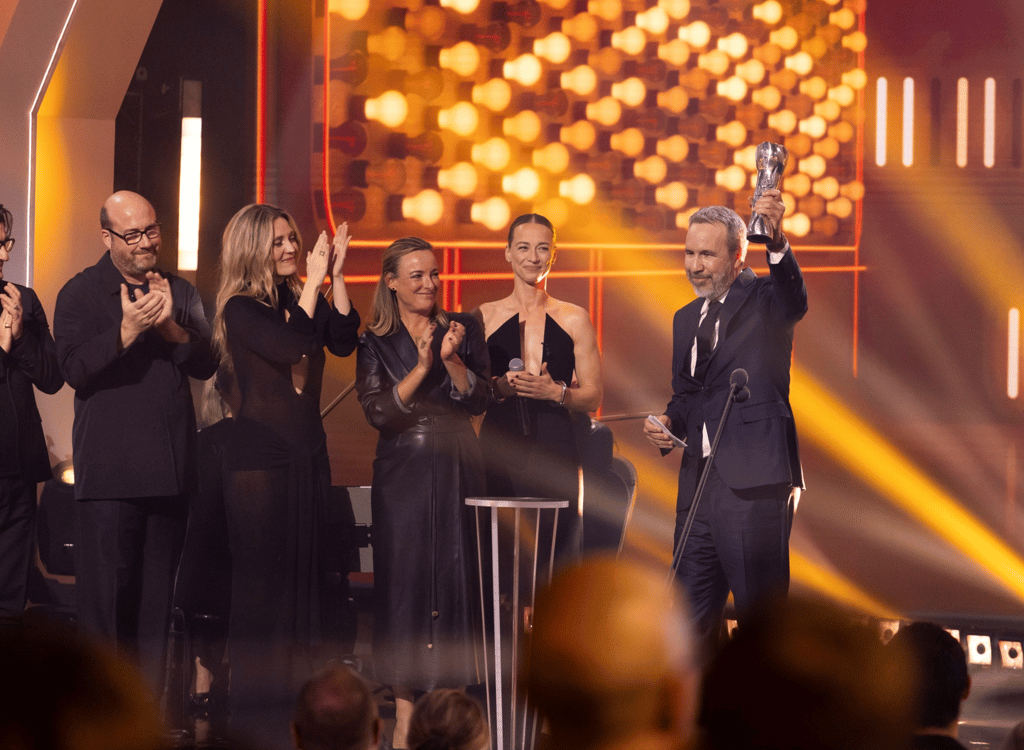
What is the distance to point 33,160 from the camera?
4.98m

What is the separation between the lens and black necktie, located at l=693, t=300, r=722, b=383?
3420 millimetres

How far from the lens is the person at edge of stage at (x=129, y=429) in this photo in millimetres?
3336

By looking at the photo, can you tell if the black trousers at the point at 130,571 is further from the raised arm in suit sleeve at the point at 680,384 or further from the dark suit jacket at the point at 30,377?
the raised arm in suit sleeve at the point at 680,384

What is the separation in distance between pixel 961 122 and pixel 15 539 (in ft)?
28.7

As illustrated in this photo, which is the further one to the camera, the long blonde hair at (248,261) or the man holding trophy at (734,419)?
the long blonde hair at (248,261)

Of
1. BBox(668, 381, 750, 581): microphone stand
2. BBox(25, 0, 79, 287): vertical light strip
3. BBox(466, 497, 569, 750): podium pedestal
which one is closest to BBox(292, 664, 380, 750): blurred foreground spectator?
BBox(466, 497, 569, 750): podium pedestal

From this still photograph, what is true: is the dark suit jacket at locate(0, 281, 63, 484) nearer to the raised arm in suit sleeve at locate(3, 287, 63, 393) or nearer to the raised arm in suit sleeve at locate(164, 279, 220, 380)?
the raised arm in suit sleeve at locate(3, 287, 63, 393)

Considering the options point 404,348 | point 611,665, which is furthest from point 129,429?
point 611,665

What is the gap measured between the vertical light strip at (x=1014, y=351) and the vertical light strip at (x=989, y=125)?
1236mm

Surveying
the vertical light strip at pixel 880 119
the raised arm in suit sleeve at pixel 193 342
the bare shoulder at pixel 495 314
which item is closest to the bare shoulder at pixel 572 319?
the bare shoulder at pixel 495 314

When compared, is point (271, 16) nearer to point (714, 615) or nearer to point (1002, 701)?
point (714, 615)

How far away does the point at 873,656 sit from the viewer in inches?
34.8

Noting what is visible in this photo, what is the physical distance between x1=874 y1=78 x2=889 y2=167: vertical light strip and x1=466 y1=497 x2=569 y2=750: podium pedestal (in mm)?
7284

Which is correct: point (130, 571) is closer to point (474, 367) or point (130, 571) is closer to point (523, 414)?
point (474, 367)
